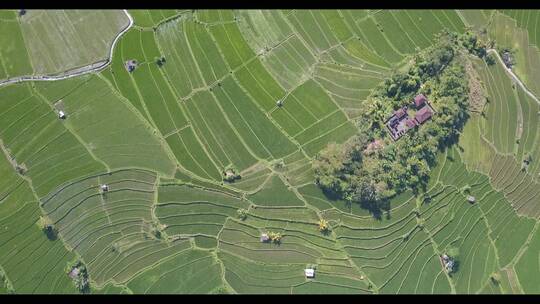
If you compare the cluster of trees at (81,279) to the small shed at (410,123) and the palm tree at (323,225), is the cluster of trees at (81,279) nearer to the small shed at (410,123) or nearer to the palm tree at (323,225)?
the palm tree at (323,225)

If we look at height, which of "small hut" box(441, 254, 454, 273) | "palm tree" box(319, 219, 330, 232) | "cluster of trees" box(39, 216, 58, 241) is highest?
"palm tree" box(319, 219, 330, 232)

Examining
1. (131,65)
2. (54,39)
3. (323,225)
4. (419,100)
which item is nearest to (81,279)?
(131,65)

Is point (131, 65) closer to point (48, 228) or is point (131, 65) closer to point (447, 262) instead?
point (48, 228)

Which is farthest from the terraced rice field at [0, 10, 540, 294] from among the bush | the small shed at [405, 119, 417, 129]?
the bush

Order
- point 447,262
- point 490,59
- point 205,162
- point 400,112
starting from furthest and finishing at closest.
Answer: point 490,59
point 447,262
point 400,112
point 205,162

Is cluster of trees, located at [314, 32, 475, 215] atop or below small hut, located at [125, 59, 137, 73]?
below

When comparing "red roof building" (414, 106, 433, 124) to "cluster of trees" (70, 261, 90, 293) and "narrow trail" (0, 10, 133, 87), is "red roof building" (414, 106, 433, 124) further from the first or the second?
"cluster of trees" (70, 261, 90, 293)

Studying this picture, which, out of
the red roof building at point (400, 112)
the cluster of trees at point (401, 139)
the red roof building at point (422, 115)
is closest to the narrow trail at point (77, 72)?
the cluster of trees at point (401, 139)
